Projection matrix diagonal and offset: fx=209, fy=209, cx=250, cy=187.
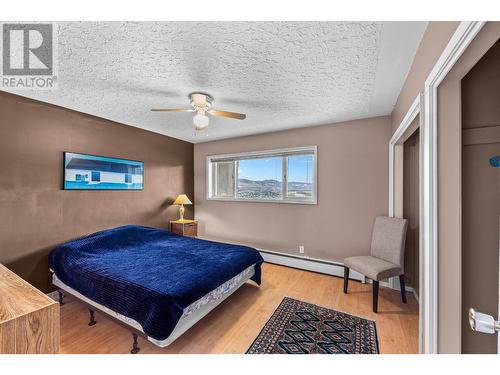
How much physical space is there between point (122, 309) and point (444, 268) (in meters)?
2.22

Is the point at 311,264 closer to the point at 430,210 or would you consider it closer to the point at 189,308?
the point at 189,308

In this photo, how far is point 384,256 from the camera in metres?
2.51

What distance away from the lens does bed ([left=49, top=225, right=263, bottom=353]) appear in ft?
5.26

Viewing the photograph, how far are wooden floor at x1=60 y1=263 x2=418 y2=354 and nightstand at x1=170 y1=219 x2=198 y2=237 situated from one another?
1.66 meters

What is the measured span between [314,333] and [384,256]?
4.23 feet

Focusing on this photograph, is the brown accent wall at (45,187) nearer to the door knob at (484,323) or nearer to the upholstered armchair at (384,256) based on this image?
the upholstered armchair at (384,256)

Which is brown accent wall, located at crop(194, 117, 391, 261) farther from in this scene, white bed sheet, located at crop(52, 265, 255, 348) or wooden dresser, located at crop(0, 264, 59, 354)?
wooden dresser, located at crop(0, 264, 59, 354)

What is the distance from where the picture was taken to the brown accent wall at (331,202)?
290 cm

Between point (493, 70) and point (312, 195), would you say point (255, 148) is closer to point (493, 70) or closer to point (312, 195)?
point (312, 195)

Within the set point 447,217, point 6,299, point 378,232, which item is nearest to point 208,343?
point 6,299

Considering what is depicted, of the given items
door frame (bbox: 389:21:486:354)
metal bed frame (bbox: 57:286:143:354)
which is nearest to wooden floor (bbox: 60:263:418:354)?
metal bed frame (bbox: 57:286:143:354)

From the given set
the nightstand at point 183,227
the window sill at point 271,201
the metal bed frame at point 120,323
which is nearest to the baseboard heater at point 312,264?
the window sill at point 271,201

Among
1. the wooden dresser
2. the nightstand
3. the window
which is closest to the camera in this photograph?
the wooden dresser

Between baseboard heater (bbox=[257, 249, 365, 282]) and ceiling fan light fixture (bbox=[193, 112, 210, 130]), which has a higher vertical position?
ceiling fan light fixture (bbox=[193, 112, 210, 130])
